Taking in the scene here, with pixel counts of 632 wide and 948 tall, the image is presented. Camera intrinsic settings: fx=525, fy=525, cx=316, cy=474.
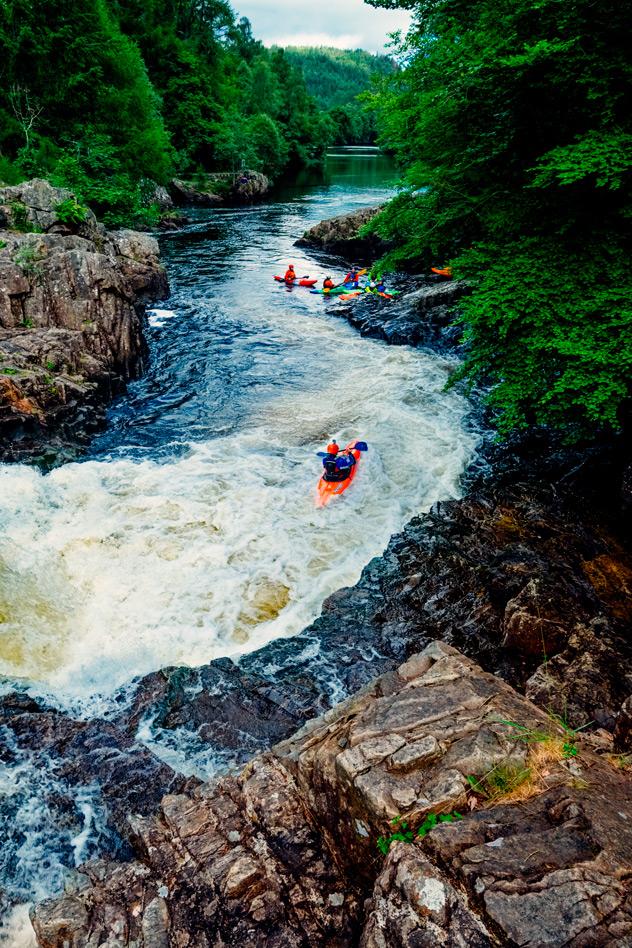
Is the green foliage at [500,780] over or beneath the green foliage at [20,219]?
beneath

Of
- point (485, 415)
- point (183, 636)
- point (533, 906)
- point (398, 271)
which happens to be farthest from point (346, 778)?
point (398, 271)

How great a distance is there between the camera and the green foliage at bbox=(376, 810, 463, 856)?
3.17 meters

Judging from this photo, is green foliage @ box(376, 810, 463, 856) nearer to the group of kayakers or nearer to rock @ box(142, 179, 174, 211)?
the group of kayakers

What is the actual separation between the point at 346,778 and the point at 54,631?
194 inches

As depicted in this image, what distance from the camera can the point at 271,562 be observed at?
8188 millimetres

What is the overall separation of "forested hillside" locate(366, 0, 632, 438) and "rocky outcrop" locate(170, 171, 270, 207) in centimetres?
3634

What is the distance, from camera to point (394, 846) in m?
3.09

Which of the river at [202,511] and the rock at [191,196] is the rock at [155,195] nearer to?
the rock at [191,196]

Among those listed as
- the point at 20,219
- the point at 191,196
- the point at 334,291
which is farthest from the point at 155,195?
the point at 20,219

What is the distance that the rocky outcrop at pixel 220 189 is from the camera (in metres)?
41.6

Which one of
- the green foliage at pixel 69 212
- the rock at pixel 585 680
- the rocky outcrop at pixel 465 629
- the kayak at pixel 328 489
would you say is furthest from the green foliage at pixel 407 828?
the green foliage at pixel 69 212

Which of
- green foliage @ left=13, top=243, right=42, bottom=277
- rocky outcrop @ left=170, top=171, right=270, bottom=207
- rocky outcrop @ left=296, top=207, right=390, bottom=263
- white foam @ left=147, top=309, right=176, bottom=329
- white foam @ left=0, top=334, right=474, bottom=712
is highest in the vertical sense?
rocky outcrop @ left=170, top=171, right=270, bottom=207

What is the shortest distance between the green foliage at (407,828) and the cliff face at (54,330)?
9787mm

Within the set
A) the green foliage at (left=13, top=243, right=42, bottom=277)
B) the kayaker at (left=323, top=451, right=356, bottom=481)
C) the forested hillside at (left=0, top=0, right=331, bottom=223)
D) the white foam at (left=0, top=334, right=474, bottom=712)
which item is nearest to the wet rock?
the white foam at (left=0, top=334, right=474, bottom=712)
